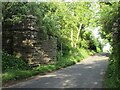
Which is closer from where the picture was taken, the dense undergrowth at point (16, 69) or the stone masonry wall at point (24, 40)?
the dense undergrowth at point (16, 69)

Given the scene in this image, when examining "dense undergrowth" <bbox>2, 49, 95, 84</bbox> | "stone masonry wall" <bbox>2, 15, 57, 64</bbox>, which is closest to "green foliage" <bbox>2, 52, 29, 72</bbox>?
"dense undergrowth" <bbox>2, 49, 95, 84</bbox>

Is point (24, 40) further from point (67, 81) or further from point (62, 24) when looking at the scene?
point (62, 24)

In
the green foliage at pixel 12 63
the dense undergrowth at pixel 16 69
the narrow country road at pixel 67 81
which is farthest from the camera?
the green foliage at pixel 12 63

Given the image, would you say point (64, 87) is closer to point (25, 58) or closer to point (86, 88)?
point (86, 88)

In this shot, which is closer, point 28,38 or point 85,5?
point 28,38

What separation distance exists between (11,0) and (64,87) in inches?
360

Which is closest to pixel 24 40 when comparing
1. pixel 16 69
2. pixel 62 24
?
pixel 16 69

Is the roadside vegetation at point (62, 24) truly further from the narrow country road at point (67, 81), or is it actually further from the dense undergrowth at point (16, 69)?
the narrow country road at point (67, 81)

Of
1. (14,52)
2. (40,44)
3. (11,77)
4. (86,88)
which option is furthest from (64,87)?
(40,44)

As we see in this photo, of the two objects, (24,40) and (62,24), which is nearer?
(24,40)

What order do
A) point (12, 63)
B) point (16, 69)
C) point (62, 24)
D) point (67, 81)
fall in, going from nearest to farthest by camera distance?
point (67, 81), point (16, 69), point (12, 63), point (62, 24)

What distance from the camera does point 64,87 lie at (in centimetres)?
1400

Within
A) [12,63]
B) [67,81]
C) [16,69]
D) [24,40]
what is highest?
[24,40]

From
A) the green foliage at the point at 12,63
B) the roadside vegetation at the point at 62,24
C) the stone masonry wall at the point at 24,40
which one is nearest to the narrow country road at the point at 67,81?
the roadside vegetation at the point at 62,24
